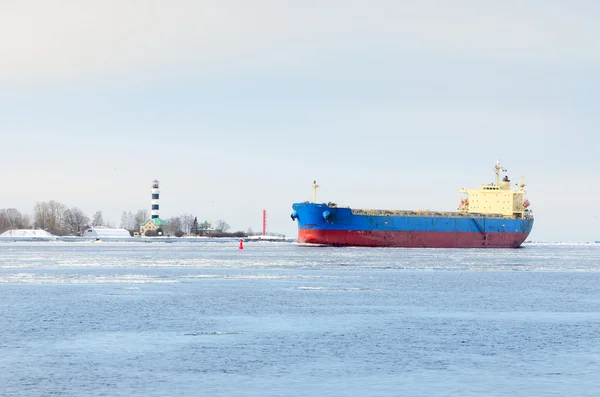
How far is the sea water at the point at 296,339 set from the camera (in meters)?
14.0

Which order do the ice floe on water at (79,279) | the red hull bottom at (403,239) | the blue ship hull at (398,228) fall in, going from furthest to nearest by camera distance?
the red hull bottom at (403,239) → the blue ship hull at (398,228) → the ice floe on water at (79,279)

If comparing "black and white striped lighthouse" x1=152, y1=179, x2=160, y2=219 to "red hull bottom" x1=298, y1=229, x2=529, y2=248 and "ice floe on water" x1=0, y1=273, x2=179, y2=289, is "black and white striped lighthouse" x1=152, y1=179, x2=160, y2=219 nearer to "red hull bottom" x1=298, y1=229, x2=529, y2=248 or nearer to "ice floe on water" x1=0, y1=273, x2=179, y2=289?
"red hull bottom" x1=298, y1=229, x2=529, y2=248

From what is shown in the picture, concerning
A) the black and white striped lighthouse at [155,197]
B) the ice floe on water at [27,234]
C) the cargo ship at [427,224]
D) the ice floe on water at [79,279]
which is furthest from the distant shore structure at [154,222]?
the ice floe on water at [79,279]

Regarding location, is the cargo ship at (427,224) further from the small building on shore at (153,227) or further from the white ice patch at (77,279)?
the small building on shore at (153,227)

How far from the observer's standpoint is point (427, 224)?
269 ft

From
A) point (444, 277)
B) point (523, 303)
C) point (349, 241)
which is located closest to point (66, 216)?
point (349, 241)

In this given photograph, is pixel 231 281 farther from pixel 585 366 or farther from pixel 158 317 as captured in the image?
pixel 585 366

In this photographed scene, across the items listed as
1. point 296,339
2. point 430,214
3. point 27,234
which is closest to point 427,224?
point 430,214

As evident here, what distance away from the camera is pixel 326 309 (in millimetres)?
24469

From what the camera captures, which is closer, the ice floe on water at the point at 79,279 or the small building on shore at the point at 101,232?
the ice floe on water at the point at 79,279

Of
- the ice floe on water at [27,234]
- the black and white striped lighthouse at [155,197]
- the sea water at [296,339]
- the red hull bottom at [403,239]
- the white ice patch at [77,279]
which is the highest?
the black and white striped lighthouse at [155,197]

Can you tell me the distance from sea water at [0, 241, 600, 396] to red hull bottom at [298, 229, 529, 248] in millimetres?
44348

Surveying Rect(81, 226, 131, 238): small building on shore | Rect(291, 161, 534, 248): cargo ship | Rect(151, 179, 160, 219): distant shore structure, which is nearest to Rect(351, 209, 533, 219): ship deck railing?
Rect(291, 161, 534, 248): cargo ship

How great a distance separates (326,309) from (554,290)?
11888mm
